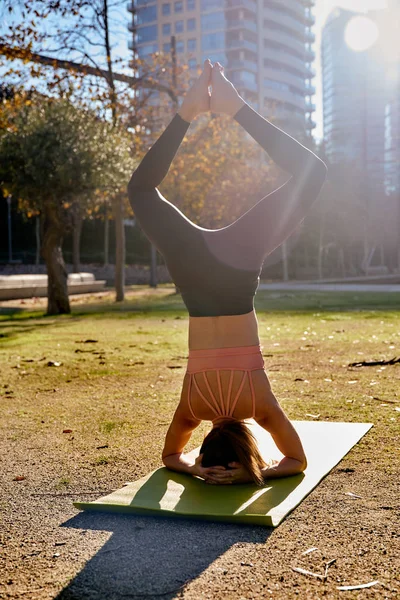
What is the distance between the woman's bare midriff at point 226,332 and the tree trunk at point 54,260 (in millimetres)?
14101

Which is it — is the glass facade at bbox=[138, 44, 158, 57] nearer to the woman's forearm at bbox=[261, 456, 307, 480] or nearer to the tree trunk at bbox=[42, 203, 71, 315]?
the tree trunk at bbox=[42, 203, 71, 315]

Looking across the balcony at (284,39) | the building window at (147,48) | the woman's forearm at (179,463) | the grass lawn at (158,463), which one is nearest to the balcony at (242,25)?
the balcony at (284,39)

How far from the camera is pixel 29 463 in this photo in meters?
4.72

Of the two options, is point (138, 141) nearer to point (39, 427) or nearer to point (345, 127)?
point (39, 427)

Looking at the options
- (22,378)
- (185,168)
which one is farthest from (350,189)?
(22,378)

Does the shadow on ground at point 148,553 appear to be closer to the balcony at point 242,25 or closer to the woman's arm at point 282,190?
the woman's arm at point 282,190

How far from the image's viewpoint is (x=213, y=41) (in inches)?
4222

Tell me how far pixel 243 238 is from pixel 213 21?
10976 centimetres

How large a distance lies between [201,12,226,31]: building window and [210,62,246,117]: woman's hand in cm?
10844

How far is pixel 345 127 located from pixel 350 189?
9221 cm

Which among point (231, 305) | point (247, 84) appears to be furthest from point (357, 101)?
point (231, 305)

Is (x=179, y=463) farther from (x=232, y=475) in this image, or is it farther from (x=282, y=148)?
(x=282, y=148)

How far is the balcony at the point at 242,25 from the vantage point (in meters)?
105

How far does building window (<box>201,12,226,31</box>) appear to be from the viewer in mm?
106438
